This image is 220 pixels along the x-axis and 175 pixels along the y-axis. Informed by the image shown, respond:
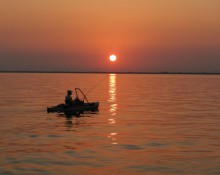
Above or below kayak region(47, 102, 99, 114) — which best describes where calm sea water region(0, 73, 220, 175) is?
below

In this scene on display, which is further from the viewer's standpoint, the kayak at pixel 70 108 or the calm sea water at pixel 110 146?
the kayak at pixel 70 108

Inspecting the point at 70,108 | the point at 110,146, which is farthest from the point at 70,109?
the point at 110,146

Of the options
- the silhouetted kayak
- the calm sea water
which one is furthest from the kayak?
the calm sea water

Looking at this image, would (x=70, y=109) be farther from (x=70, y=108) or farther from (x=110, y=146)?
(x=110, y=146)

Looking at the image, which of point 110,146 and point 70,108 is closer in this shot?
point 110,146

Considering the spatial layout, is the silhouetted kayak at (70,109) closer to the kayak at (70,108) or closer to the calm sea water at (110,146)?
the kayak at (70,108)

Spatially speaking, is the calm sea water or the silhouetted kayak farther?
the silhouetted kayak

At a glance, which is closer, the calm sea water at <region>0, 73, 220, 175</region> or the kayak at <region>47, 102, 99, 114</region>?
the calm sea water at <region>0, 73, 220, 175</region>

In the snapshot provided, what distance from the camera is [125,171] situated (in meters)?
16.4

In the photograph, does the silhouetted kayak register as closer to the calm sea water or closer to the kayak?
the kayak

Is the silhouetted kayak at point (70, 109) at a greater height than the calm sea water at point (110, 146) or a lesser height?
greater

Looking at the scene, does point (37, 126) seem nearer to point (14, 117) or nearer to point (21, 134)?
point (21, 134)

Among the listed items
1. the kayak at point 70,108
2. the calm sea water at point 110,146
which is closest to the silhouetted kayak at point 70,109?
the kayak at point 70,108

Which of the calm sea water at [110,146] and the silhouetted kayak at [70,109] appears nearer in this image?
the calm sea water at [110,146]
